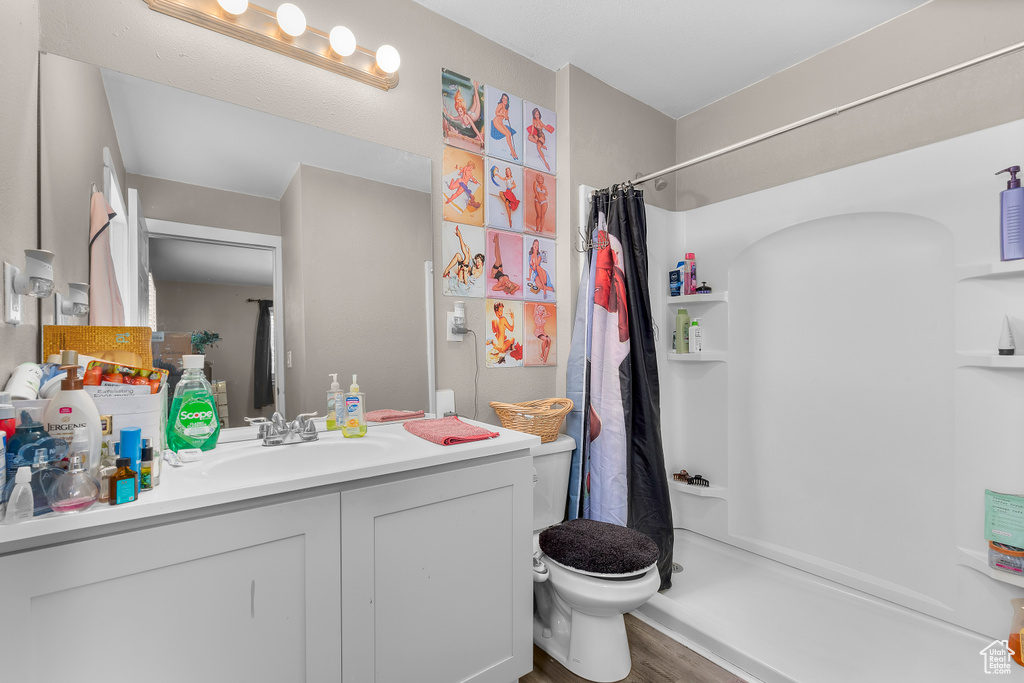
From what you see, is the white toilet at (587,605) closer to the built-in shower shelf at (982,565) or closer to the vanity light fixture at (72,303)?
the built-in shower shelf at (982,565)

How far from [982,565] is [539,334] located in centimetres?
189

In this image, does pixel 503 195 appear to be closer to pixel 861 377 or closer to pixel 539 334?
pixel 539 334

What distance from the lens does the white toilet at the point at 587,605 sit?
4.79ft

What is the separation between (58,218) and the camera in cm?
113

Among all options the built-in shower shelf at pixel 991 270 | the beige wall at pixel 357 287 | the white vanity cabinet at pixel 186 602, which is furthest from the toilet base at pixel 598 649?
the built-in shower shelf at pixel 991 270

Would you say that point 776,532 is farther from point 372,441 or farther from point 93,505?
point 93,505

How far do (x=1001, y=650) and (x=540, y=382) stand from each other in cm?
192

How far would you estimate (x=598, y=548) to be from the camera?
152cm

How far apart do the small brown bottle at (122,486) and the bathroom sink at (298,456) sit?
0.19 meters

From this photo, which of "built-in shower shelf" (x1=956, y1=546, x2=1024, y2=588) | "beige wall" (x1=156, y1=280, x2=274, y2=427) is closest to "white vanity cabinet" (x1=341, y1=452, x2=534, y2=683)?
"beige wall" (x1=156, y1=280, x2=274, y2=427)

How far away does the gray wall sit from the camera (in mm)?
928

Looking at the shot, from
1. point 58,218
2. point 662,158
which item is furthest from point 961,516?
point 58,218

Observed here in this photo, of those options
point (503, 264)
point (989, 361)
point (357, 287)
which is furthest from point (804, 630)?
point (357, 287)

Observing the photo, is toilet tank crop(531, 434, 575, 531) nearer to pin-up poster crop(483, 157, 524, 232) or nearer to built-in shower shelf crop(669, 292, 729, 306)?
pin-up poster crop(483, 157, 524, 232)
